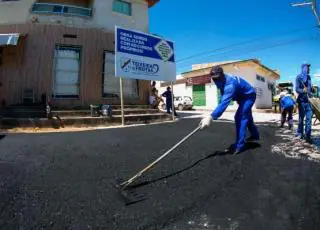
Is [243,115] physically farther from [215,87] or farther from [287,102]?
[215,87]

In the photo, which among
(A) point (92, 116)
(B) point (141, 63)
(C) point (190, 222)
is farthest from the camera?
(B) point (141, 63)

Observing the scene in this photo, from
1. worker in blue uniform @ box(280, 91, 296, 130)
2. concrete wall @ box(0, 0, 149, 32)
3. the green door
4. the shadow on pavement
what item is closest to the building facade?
the green door

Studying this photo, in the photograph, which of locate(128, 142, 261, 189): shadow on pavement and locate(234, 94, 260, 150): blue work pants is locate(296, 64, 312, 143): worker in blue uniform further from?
locate(234, 94, 260, 150): blue work pants

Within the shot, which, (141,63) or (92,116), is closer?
(92,116)

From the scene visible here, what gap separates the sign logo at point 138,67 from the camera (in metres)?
11.6

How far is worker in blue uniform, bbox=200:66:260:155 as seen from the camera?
5395 mm

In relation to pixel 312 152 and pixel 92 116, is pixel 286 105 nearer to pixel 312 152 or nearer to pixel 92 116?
pixel 312 152

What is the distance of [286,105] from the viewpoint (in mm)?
10609

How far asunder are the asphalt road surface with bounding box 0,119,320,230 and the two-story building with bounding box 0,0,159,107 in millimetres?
5848

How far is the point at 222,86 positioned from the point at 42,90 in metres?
8.01

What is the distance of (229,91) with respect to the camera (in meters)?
5.53


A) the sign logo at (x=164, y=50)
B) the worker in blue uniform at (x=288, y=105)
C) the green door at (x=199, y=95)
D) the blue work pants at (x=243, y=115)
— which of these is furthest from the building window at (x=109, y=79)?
the green door at (x=199, y=95)

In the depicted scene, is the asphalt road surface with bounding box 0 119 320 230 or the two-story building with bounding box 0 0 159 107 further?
the two-story building with bounding box 0 0 159 107

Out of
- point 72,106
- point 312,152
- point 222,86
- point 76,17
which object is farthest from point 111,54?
point 312,152
